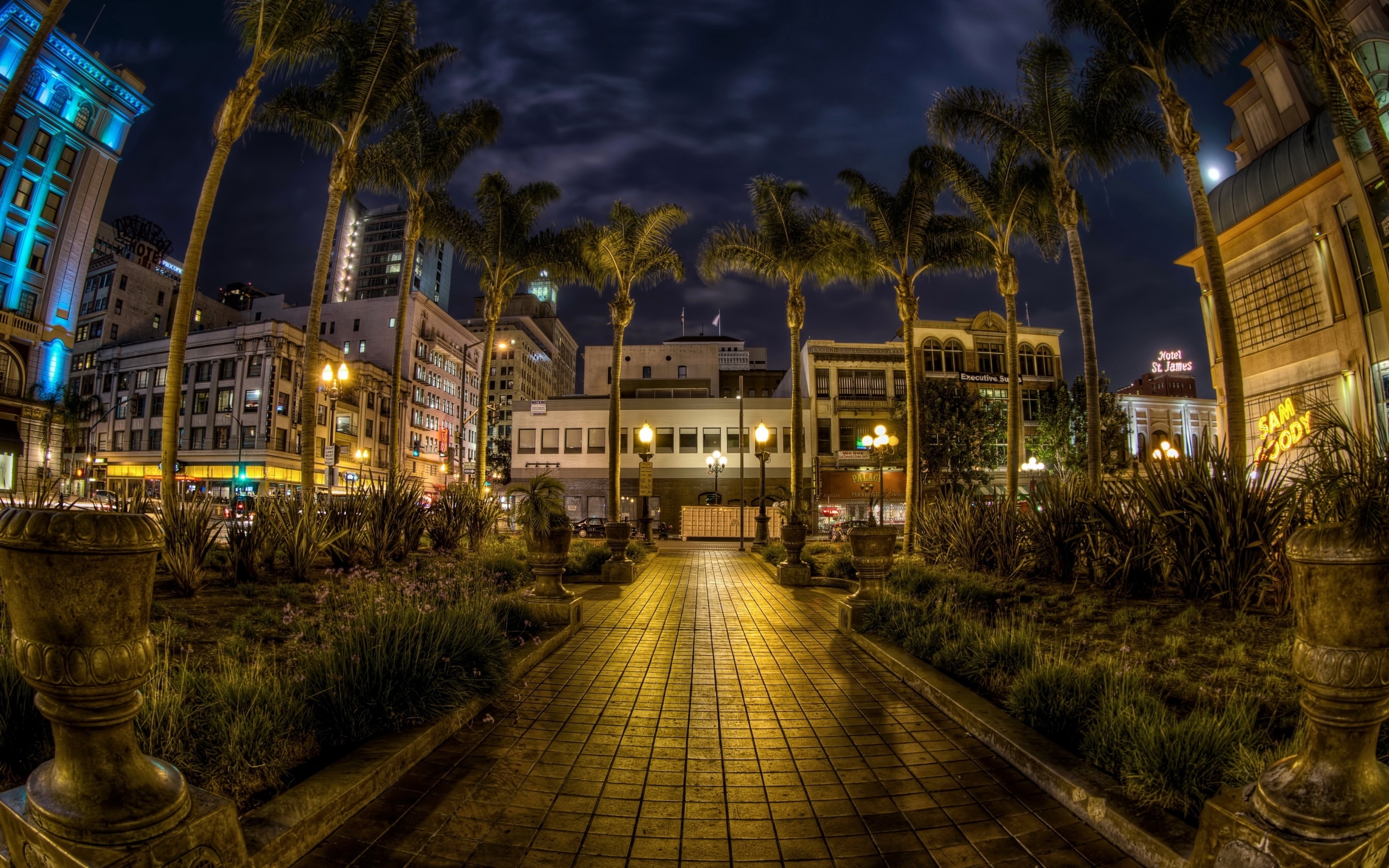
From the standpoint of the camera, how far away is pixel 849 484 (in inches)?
1730

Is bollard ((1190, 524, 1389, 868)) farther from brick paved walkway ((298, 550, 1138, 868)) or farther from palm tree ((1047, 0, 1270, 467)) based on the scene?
palm tree ((1047, 0, 1270, 467))

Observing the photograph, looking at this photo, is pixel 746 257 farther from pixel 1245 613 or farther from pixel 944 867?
pixel 944 867

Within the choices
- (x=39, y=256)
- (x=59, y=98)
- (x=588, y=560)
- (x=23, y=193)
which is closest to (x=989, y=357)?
(x=588, y=560)

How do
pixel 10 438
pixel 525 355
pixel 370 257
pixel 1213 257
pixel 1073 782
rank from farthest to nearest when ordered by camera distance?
pixel 370 257 < pixel 525 355 < pixel 10 438 < pixel 1213 257 < pixel 1073 782

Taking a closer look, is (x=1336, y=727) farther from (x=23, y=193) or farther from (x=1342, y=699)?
(x=23, y=193)

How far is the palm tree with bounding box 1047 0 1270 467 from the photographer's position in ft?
39.2

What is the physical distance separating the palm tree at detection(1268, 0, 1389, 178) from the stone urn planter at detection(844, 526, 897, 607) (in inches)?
404

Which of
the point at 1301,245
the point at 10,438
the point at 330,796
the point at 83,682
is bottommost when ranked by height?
the point at 330,796

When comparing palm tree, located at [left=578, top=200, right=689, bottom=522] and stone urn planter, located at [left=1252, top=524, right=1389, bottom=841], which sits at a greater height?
palm tree, located at [left=578, top=200, right=689, bottom=522]

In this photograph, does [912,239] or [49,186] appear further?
[49,186]

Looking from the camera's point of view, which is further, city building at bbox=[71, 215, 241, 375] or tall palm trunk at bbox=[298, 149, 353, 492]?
city building at bbox=[71, 215, 241, 375]

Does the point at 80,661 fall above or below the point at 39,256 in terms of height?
below

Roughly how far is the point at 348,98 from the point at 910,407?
18866 mm

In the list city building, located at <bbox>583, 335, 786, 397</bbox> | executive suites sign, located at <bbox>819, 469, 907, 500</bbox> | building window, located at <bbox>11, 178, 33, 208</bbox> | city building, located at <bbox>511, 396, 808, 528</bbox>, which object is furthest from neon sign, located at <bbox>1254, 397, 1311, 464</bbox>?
building window, located at <bbox>11, 178, 33, 208</bbox>
